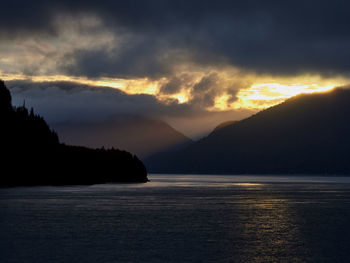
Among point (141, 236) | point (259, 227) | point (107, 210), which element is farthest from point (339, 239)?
point (107, 210)

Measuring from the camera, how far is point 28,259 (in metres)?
55.2

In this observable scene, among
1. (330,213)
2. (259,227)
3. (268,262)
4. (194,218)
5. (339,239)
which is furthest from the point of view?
(330,213)

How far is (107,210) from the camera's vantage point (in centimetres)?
11231

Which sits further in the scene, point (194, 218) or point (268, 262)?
point (194, 218)

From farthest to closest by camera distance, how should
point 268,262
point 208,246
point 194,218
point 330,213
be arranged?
1. point 330,213
2. point 194,218
3. point 208,246
4. point 268,262

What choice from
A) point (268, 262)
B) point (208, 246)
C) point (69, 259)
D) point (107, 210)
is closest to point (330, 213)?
point (107, 210)

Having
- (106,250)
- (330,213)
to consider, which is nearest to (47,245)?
(106,250)

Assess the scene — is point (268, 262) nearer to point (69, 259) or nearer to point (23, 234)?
point (69, 259)

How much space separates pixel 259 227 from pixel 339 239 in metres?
15.0

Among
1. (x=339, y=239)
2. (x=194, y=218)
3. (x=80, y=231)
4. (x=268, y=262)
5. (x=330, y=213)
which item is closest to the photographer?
(x=268, y=262)

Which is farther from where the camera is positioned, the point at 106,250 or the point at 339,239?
the point at 339,239

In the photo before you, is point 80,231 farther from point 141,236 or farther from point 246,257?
point 246,257

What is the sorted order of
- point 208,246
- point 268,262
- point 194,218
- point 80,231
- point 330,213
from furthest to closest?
point 330,213, point 194,218, point 80,231, point 208,246, point 268,262

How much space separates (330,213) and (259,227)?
33279 mm
